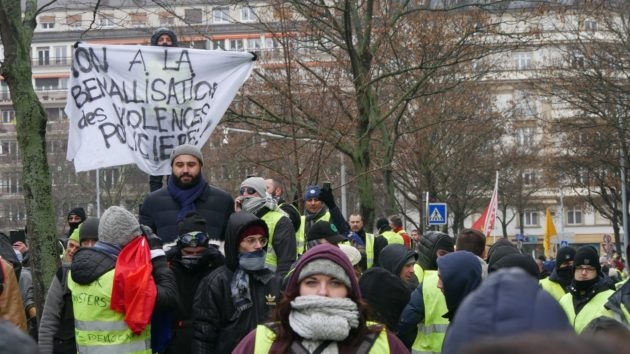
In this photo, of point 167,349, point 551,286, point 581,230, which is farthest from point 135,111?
point 581,230

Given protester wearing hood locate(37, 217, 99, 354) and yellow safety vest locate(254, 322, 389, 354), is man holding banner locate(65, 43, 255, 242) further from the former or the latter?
yellow safety vest locate(254, 322, 389, 354)

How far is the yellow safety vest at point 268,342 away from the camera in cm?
487

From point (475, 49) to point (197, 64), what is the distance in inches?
565

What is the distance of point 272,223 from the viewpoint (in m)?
8.74

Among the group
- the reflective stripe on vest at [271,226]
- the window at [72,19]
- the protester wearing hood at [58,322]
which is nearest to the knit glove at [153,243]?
the protester wearing hood at [58,322]

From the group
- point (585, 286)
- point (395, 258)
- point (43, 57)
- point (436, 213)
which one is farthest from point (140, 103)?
point (43, 57)

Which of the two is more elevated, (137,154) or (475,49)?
(475,49)

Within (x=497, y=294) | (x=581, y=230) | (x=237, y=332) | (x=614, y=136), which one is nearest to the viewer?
(x=497, y=294)

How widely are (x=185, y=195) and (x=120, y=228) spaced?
102 cm

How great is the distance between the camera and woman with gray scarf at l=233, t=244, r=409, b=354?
4.82m

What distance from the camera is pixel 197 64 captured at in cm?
1060

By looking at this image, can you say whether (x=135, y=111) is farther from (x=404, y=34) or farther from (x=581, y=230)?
(x=581, y=230)

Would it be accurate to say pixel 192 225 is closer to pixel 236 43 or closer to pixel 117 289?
pixel 117 289

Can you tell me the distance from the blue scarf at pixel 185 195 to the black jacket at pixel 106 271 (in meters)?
0.84
